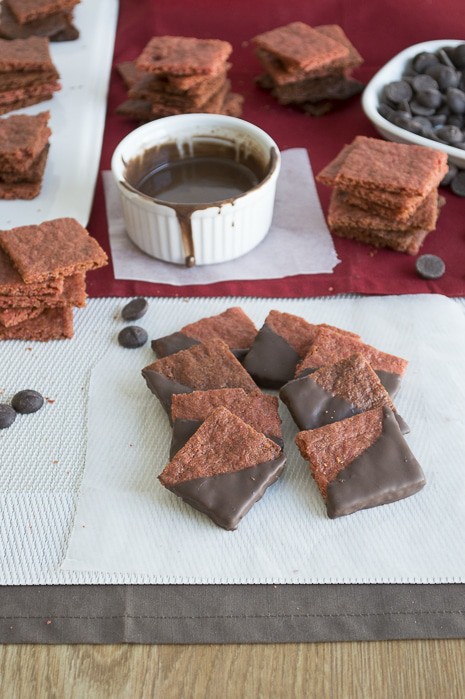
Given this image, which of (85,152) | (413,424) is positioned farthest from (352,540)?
(85,152)

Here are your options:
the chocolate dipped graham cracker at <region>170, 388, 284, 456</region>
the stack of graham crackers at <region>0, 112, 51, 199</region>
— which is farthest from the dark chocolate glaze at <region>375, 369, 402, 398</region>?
the stack of graham crackers at <region>0, 112, 51, 199</region>

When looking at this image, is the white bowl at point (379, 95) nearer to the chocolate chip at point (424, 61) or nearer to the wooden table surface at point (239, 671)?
the chocolate chip at point (424, 61)

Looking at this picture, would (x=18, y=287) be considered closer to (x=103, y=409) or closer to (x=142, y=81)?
(x=103, y=409)

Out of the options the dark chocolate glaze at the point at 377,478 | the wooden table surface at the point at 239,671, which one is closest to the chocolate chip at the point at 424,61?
the dark chocolate glaze at the point at 377,478

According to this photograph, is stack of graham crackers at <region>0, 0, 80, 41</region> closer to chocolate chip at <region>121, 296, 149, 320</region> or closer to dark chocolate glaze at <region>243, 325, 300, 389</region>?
chocolate chip at <region>121, 296, 149, 320</region>

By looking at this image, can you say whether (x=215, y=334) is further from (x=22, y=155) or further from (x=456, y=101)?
(x=456, y=101)
